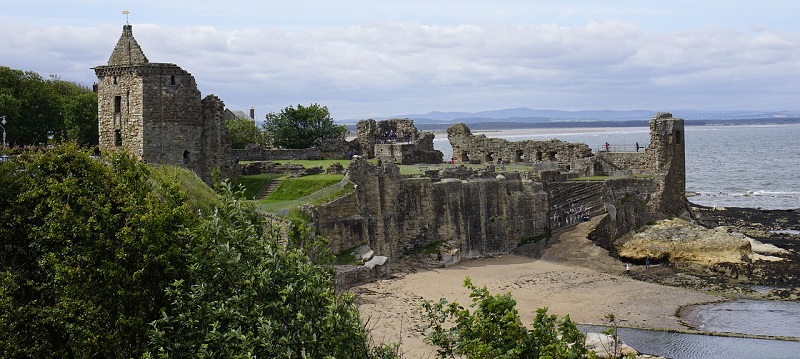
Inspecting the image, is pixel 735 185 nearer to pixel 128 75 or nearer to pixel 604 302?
pixel 604 302

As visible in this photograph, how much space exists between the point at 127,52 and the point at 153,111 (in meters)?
2.33

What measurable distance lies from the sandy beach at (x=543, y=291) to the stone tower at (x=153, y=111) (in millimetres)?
8196

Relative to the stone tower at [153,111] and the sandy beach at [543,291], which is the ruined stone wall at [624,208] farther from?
the stone tower at [153,111]

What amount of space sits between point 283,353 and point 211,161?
23.3 meters

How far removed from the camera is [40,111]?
48.7 metres

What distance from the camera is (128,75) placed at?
35438 mm

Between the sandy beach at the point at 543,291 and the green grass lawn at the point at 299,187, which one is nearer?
the sandy beach at the point at 543,291

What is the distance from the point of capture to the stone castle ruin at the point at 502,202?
3991cm

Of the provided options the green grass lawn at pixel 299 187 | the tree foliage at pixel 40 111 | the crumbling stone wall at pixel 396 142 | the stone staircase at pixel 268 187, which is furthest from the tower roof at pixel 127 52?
the crumbling stone wall at pixel 396 142

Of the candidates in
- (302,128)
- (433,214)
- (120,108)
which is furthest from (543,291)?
(302,128)

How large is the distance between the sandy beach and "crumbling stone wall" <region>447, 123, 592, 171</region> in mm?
11346

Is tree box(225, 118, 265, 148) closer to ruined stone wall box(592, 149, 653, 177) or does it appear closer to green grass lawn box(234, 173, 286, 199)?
green grass lawn box(234, 173, 286, 199)

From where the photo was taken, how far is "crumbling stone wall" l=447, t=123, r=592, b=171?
180 feet

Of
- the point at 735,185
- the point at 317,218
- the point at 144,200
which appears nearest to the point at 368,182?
the point at 317,218
